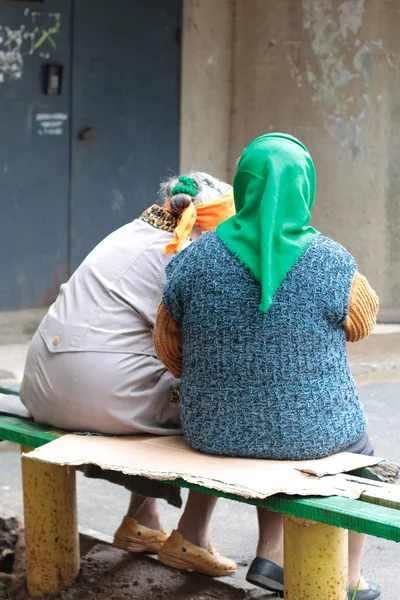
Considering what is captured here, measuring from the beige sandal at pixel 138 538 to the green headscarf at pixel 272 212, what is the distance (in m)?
1.28

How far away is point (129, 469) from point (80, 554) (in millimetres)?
992

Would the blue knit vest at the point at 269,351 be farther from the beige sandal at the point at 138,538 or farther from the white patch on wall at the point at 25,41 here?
the white patch on wall at the point at 25,41

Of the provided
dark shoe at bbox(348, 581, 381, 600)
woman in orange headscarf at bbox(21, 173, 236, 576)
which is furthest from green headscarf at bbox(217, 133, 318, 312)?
dark shoe at bbox(348, 581, 381, 600)

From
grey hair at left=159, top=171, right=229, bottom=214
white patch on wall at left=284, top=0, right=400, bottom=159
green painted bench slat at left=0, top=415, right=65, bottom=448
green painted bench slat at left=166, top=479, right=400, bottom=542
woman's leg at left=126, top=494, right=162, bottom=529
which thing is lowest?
woman's leg at left=126, top=494, right=162, bottom=529

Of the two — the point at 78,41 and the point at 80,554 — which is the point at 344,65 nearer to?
the point at 78,41

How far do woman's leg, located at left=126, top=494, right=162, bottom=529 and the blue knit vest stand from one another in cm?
90

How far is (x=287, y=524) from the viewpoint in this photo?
2787 mm

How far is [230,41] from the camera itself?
26.4 ft

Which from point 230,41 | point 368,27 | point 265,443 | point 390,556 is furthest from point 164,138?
point 265,443

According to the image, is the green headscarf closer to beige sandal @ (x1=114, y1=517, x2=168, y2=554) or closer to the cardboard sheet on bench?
the cardboard sheet on bench

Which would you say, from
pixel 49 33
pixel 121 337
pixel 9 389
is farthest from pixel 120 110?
pixel 121 337

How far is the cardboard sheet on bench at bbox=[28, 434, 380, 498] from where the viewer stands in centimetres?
269

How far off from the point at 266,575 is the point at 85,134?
468 cm

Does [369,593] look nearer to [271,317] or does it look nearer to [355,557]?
[355,557]
